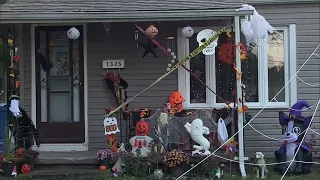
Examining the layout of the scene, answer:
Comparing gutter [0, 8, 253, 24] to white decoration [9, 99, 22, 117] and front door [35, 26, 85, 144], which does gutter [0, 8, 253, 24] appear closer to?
white decoration [9, 99, 22, 117]

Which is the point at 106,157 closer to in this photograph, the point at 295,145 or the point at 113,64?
the point at 113,64

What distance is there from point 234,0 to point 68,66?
10.8 feet

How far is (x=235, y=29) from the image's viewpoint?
8.20 metres

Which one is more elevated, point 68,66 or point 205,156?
point 68,66

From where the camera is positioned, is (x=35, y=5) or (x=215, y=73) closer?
(x=35, y=5)

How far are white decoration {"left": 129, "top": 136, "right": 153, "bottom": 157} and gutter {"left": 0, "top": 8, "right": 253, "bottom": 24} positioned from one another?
6.31 feet

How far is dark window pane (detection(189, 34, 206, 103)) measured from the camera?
9.66 meters

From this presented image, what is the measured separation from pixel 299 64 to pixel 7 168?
5.50 meters

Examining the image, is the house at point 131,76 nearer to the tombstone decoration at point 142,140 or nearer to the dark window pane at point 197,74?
the dark window pane at point 197,74

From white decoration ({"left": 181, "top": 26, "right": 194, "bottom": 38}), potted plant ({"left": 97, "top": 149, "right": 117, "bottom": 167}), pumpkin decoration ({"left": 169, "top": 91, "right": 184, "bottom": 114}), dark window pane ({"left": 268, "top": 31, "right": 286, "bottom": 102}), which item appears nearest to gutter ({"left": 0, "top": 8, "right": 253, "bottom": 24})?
white decoration ({"left": 181, "top": 26, "right": 194, "bottom": 38})

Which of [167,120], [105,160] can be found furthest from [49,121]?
[167,120]

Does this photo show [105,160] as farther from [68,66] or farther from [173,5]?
[173,5]

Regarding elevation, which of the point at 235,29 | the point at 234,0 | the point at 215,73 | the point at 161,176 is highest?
the point at 234,0

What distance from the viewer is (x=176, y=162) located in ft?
26.2
